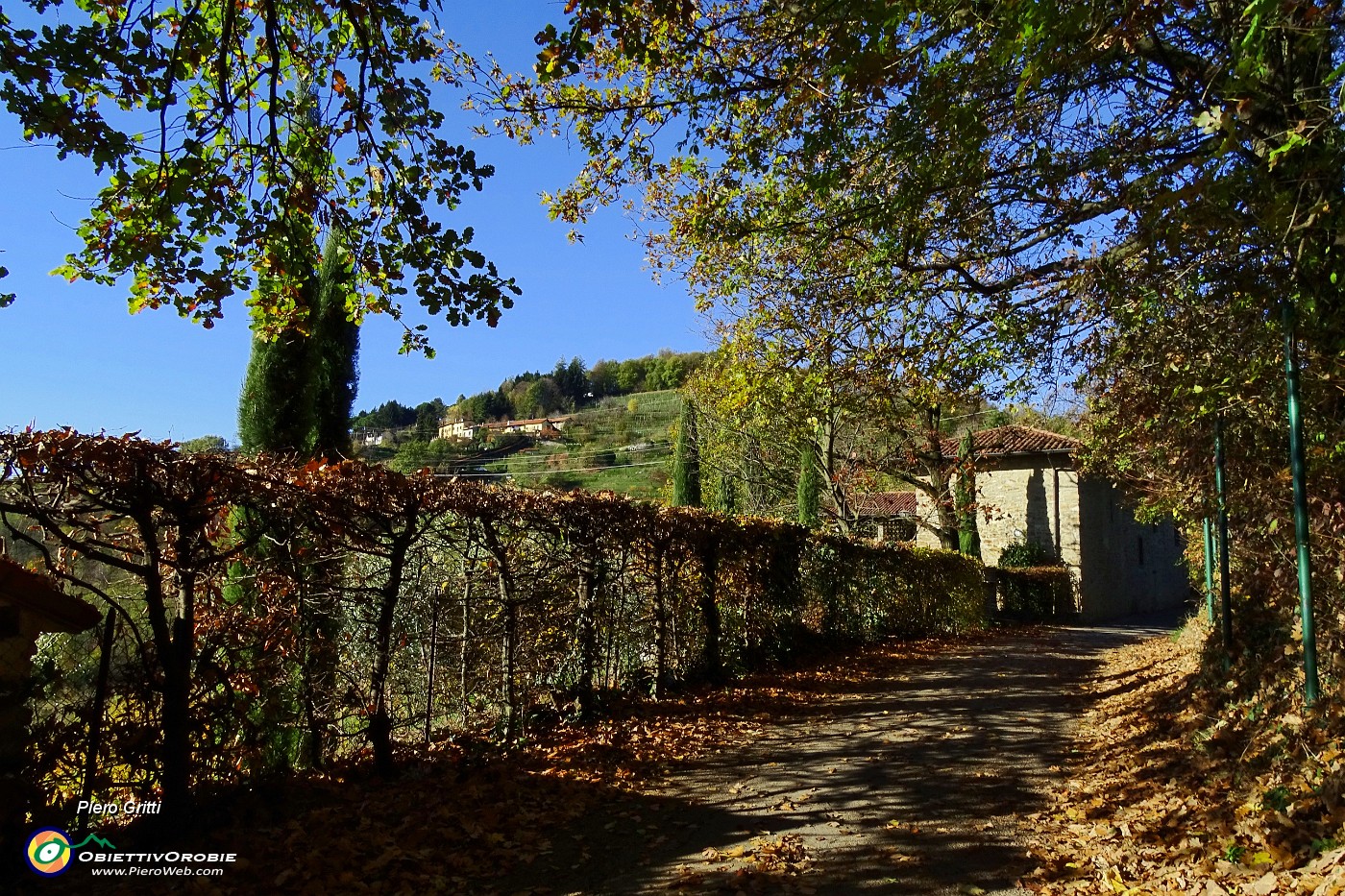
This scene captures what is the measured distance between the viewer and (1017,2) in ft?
15.5

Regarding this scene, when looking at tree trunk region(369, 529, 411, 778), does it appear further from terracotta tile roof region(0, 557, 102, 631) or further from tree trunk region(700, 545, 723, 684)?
tree trunk region(700, 545, 723, 684)

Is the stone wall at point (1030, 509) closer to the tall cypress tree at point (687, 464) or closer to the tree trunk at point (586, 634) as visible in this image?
the tall cypress tree at point (687, 464)

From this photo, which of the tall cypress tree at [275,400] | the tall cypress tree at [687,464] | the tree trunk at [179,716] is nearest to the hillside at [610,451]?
the tall cypress tree at [687,464]

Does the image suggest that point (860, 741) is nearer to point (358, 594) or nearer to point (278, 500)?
point (358, 594)

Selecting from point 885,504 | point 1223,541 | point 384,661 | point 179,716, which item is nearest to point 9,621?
point 179,716

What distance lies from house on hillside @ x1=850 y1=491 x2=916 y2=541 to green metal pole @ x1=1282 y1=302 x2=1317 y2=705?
64.3 feet

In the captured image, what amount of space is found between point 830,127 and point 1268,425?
5.23 meters

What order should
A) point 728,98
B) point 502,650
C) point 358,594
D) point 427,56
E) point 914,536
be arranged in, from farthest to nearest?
point 914,536
point 728,98
point 502,650
point 427,56
point 358,594

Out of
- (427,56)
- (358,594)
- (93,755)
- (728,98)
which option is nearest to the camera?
(93,755)

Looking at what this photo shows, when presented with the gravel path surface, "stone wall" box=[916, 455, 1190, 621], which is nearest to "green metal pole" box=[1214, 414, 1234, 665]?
the gravel path surface

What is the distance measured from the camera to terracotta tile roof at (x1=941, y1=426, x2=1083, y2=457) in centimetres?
2795

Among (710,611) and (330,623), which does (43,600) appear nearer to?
(330,623)

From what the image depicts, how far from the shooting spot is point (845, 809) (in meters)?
5.40

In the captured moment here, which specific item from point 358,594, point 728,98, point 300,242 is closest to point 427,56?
point 300,242
